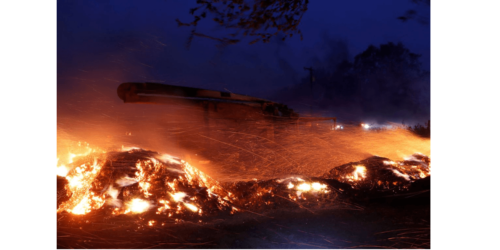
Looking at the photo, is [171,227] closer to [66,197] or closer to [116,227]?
[116,227]

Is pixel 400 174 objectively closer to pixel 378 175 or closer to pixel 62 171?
pixel 378 175

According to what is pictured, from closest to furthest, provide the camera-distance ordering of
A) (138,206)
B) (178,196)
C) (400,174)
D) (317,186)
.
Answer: (138,206), (178,196), (317,186), (400,174)

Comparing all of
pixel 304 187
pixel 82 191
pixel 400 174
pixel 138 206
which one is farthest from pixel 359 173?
pixel 82 191

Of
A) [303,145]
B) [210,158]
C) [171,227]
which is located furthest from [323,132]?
[171,227]

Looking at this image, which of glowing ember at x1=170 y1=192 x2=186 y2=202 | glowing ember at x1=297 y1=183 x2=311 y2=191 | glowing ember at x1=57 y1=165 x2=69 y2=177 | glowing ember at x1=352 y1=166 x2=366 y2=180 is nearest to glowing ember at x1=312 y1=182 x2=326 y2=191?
glowing ember at x1=297 y1=183 x2=311 y2=191

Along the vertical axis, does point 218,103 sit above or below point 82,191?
above

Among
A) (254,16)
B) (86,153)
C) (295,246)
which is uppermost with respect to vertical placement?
(254,16)

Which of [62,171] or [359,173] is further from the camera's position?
[359,173]

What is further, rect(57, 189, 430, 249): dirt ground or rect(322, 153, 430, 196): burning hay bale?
rect(322, 153, 430, 196): burning hay bale

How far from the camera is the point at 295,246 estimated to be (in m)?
3.22

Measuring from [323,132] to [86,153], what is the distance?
25.0 feet

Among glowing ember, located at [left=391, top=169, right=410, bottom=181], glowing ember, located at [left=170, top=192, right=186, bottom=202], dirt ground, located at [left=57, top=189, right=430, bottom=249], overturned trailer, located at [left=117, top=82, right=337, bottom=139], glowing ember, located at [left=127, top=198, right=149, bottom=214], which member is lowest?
dirt ground, located at [left=57, top=189, right=430, bottom=249]

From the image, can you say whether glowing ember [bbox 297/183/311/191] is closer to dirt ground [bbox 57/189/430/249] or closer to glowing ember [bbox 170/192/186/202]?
dirt ground [bbox 57/189/430/249]

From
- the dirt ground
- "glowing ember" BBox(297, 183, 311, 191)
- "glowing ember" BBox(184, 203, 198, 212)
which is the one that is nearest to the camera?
the dirt ground
